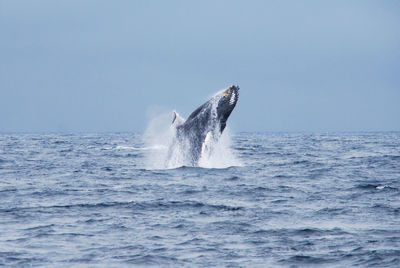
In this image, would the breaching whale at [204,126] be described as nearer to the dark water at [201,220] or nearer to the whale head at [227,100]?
the whale head at [227,100]

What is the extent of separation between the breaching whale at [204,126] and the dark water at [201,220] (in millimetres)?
547

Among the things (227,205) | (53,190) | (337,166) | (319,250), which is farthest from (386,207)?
(337,166)

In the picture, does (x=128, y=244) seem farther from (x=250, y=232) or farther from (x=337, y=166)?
(x=337, y=166)

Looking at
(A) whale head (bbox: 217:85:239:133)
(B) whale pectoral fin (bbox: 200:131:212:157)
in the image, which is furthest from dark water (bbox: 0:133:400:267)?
(A) whale head (bbox: 217:85:239:133)

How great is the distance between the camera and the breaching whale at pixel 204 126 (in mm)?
15523

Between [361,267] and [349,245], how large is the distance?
0.96 m

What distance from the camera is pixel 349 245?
841 cm

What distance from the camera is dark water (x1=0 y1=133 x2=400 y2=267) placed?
26.0ft

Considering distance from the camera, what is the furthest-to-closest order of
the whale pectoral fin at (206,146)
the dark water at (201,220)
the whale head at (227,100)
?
the whale pectoral fin at (206,146), the whale head at (227,100), the dark water at (201,220)

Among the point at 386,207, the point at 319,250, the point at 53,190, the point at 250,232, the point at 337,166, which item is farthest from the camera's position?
the point at 337,166

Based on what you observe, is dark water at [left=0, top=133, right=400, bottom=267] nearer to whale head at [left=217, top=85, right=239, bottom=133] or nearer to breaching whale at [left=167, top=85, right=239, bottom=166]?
breaching whale at [left=167, top=85, right=239, bottom=166]

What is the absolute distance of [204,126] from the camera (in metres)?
15.9

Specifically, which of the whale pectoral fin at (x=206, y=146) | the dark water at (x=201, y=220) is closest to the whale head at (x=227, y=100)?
the whale pectoral fin at (x=206, y=146)

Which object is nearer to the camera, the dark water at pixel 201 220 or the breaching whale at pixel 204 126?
the dark water at pixel 201 220
